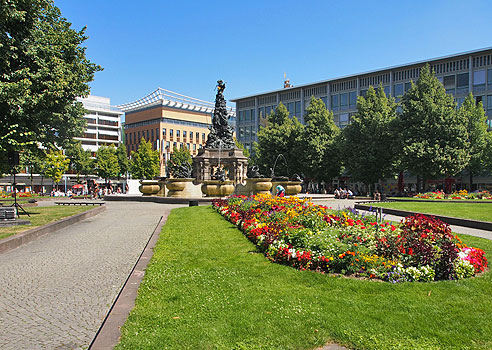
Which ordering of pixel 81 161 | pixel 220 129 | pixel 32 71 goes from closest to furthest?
pixel 32 71, pixel 220 129, pixel 81 161

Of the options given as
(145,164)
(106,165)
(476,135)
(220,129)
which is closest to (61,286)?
(220,129)

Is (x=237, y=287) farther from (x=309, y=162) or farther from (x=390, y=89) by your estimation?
(x=390, y=89)

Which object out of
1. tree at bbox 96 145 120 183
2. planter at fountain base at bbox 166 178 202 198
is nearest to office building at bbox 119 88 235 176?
tree at bbox 96 145 120 183

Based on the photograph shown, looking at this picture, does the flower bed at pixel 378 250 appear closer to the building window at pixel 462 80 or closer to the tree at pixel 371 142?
the tree at pixel 371 142

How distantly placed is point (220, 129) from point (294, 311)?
3354cm

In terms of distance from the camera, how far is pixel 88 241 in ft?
38.2

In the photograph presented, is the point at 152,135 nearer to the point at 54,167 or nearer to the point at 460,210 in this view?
the point at 54,167

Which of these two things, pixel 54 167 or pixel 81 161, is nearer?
pixel 54 167

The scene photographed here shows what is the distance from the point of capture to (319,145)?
51.2 m

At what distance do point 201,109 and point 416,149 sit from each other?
88.0m

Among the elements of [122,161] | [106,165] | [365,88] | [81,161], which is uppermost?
[365,88]

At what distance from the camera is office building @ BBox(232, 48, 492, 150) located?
56531 millimetres

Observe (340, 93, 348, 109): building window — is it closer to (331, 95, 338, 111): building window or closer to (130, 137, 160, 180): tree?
(331, 95, 338, 111): building window

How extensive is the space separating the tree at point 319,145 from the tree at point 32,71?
124ft
